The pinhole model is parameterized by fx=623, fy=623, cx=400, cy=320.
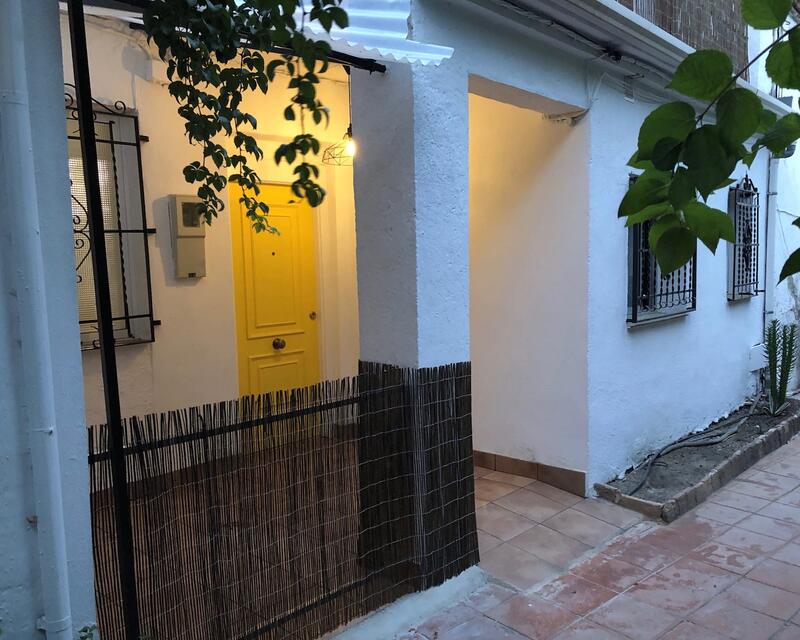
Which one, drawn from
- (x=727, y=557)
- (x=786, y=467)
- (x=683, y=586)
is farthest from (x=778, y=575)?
(x=786, y=467)

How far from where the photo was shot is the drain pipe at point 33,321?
183cm

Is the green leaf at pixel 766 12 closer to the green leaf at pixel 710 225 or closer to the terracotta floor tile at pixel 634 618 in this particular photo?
the green leaf at pixel 710 225

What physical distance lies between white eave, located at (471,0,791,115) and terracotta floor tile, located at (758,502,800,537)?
8.96 feet

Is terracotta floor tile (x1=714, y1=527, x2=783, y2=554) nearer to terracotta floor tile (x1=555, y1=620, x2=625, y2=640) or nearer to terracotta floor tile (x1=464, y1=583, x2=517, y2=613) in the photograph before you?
terracotta floor tile (x1=555, y1=620, x2=625, y2=640)

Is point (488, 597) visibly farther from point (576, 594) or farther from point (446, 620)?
point (576, 594)

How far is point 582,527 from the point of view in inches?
159

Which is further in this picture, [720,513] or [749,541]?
[720,513]

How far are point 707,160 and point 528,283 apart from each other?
3.59m

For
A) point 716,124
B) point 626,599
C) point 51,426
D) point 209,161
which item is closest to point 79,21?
point 51,426

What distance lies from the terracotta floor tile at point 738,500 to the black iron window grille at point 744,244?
2.30 meters

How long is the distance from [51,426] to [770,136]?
2.08 metres

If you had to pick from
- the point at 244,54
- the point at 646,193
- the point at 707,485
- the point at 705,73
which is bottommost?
the point at 707,485

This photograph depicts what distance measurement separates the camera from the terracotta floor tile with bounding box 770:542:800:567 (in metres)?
3.65

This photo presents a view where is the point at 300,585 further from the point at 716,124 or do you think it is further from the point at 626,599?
the point at 716,124
